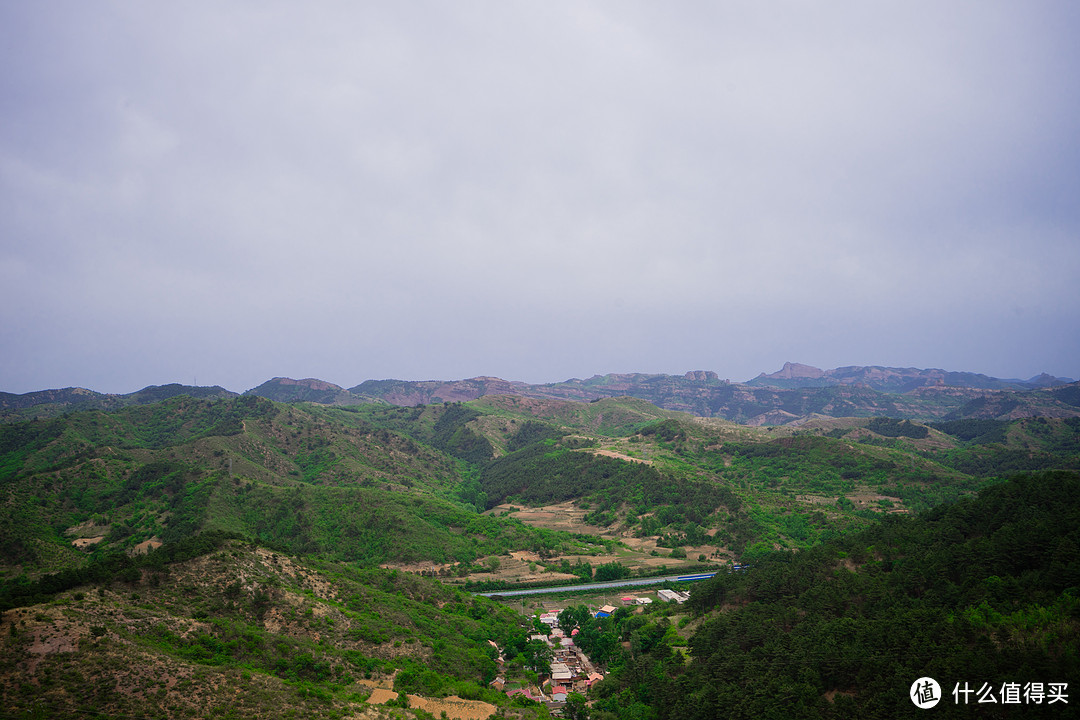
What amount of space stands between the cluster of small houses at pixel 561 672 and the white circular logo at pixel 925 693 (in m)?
32.2

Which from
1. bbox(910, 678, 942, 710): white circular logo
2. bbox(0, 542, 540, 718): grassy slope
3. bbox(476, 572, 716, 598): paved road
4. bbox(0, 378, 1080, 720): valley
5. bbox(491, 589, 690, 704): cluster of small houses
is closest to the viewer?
bbox(910, 678, 942, 710): white circular logo

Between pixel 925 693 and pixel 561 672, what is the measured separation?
37011 millimetres

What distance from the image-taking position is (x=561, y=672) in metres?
59.5

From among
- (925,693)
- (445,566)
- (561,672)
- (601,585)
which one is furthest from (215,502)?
(925,693)

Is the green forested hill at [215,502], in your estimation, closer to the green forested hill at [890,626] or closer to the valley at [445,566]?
the valley at [445,566]

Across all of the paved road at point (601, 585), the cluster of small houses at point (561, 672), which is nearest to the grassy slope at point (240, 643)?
the cluster of small houses at point (561, 672)

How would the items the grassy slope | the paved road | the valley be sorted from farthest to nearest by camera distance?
1. the paved road
2. the valley
3. the grassy slope

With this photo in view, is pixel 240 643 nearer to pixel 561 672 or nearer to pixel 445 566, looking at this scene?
pixel 561 672

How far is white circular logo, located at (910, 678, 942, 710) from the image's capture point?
32.3 metres

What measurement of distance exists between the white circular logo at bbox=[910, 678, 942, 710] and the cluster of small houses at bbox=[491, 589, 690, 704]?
32.2 metres

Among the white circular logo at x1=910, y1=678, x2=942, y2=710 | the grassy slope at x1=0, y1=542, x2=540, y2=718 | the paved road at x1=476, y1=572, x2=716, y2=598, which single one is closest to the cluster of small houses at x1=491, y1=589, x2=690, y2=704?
the grassy slope at x1=0, y1=542, x2=540, y2=718

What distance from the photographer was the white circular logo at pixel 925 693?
32.3 meters

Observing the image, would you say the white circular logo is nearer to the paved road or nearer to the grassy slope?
the grassy slope

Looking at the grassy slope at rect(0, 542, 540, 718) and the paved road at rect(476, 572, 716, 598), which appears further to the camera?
the paved road at rect(476, 572, 716, 598)
